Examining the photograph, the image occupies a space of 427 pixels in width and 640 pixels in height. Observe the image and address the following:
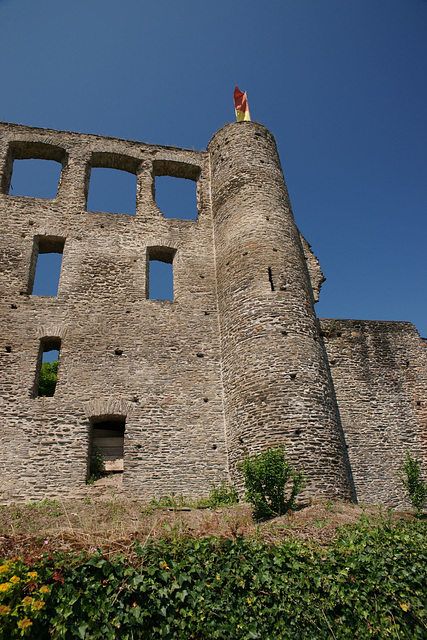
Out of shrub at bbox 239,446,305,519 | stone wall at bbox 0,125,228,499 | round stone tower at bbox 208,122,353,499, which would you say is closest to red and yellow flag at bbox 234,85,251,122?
round stone tower at bbox 208,122,353,499

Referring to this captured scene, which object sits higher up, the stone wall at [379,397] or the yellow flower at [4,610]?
the stone wall at [379,397]

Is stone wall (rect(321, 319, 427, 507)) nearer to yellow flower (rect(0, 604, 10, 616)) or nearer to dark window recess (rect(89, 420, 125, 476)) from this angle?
dark window recess (rect(89, 420, 125, 476))

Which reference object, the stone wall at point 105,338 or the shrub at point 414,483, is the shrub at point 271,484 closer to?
the stone wall at point 105,338

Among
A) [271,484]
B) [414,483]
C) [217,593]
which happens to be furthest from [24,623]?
[414,483]

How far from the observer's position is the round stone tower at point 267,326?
9.13m

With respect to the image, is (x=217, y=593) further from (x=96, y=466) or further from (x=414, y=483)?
(x=414, y=483)

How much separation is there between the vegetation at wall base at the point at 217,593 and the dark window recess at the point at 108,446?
17.1ft

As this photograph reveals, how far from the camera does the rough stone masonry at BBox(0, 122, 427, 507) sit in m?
9.39

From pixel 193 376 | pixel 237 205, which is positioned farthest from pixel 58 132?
pixel 193 376

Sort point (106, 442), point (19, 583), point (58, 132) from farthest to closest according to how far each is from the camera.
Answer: point (58, 132) → point (106, 442) → point (19, 583)

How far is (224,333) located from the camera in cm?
1140

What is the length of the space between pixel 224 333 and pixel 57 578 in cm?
796

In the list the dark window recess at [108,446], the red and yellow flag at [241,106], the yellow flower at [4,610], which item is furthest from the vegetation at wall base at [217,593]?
the red and yellow flag at [241,106]

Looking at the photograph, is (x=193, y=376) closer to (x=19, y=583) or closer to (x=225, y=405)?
(x=225, y=405)
